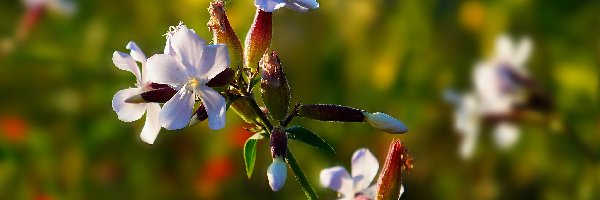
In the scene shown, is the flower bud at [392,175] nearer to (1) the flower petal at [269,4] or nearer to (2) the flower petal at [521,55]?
(1) the flower petal at [269,4]

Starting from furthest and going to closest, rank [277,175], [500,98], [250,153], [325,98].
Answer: [325,98] < [500,98] < [250,153] < [277,175]

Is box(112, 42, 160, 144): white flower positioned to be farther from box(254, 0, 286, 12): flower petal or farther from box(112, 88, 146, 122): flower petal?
box(254, 0, 286, 12): flower petal

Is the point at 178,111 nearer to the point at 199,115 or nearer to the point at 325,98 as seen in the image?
the point at 199,115

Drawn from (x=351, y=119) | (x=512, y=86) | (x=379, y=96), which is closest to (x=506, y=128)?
(x=512, y=86)

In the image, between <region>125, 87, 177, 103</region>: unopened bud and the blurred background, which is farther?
the blurred background

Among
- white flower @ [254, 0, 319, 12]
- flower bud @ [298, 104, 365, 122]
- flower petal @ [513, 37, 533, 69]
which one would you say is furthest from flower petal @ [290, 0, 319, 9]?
flower petal @ [513, 37, 533, 69]

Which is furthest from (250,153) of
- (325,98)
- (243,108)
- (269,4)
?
(325,98)
